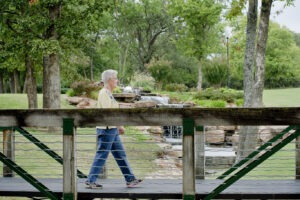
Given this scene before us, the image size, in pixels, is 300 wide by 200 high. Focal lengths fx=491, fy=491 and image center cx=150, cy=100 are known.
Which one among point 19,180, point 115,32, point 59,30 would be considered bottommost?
point 19,180

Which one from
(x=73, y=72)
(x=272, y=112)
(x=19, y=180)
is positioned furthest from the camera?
(x=73, y=72)

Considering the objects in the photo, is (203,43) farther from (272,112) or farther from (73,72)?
(272,112)

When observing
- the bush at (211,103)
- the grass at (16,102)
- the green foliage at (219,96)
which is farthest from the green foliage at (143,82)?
the grass at (16,102)

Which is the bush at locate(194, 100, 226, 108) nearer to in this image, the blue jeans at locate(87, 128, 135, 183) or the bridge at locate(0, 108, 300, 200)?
the blue jeans at locate(87, 128, 135, 183)

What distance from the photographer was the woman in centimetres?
662

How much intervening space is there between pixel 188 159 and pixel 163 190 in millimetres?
898

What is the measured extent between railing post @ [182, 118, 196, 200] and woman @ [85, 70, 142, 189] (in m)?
1.19

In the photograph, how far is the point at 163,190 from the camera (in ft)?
20.8

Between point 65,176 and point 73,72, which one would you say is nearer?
point 65,176

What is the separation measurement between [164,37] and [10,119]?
65.4 m

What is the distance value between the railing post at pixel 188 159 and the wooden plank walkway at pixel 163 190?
0.46m

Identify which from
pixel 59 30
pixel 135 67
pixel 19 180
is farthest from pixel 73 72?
pixel 135 67

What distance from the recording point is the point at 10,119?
598cm

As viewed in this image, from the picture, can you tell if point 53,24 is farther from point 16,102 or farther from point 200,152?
point 200,152
